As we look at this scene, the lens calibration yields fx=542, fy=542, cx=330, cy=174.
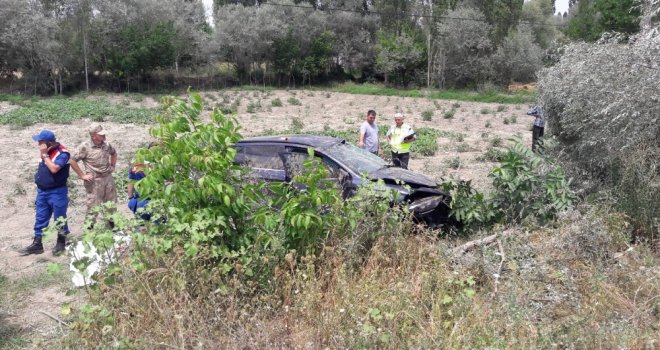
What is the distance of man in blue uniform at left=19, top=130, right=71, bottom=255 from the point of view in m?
6.74

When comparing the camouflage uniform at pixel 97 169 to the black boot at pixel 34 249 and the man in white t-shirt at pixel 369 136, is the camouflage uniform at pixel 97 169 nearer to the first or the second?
the black boot at pixel 34 249

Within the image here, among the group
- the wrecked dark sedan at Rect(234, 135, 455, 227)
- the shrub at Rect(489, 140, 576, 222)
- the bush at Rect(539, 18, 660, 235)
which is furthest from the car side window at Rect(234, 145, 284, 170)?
the bush at Rect(539, 18, 660, 235)

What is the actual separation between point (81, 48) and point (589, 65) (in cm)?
3524

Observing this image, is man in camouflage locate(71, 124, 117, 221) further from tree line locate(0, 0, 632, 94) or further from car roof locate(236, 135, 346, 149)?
tree line locate(0, 0, 632, 94)

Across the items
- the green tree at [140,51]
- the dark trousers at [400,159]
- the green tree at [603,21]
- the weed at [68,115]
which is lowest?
the dark trousers at [400,159]

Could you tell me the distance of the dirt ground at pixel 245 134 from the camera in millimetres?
6117

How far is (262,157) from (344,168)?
1.41 meters

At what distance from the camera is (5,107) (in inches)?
1029

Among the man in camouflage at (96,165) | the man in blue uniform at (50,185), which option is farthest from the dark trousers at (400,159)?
the man in blue uniform at (50,185)

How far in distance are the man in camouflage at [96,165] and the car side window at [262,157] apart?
5.62 ft

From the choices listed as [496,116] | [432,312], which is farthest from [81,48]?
[432,312]

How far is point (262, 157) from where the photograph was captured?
25.8ft

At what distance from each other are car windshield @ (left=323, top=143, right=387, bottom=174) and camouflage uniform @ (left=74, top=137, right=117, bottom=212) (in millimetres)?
2909

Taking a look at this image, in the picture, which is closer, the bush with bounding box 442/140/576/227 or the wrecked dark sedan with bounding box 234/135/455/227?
the bush with bounding box 442/140/576/227
